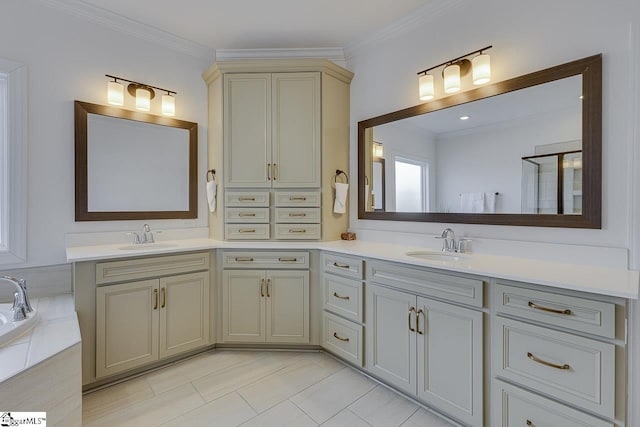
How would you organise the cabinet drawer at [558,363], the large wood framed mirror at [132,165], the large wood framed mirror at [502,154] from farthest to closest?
the large wood framed mirror at [132,165] < the large wood framed mirror at [502,154] < the cabinet drawer at [558,363]

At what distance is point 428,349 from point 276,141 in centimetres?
196

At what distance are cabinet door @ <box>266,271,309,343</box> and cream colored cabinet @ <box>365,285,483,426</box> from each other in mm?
576

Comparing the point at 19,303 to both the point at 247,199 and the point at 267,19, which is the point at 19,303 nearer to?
the point at 247,199

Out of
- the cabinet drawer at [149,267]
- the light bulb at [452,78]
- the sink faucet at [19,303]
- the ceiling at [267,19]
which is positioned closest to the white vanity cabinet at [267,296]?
the cabinet drawer at [149,267]

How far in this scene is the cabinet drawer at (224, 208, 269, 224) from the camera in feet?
8.73

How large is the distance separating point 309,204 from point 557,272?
→ 1779 millimetres

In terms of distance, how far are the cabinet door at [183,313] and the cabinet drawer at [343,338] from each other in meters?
0.97

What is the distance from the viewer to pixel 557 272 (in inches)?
56.0

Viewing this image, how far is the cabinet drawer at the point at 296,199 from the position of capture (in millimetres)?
2662

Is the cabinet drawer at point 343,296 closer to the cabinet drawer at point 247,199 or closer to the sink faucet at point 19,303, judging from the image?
the cabinet drawer at point 247,199

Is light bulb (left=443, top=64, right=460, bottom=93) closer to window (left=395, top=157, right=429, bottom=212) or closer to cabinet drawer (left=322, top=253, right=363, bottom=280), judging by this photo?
window (left=395, top=157, right=429, bottom=212)

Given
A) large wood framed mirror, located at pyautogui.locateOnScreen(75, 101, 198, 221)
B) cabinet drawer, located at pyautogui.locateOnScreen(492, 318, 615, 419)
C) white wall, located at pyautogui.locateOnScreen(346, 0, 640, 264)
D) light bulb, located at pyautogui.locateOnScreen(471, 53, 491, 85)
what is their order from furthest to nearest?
large wood framed mirror, located at pyautogui.locateOnScreen(75, 101, 198, 221), light bulb, located at pyautogui.locateOnScreen(471, 53, 491, 85), white wall, located at pyautogui.locateOnScreen(346, 0, 640, 264), cabinet drawer, located at pyautogui.locateOnScreen(492, 318, 615, 419)

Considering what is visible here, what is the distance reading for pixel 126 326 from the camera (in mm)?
2029

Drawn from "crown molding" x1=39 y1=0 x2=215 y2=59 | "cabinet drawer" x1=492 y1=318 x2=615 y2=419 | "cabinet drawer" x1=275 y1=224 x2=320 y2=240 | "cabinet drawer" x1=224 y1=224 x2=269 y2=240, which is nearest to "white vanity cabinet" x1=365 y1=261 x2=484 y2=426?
"cabinet drawer" x1=492 y1=318 x2=615 y2=419
